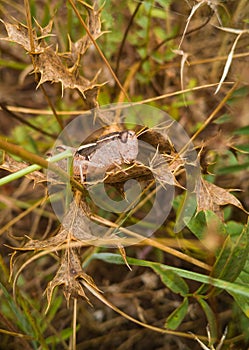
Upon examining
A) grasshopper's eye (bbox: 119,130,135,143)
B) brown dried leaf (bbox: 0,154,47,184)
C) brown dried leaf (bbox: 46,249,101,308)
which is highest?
grasshopper's eye (bbox: 119,130,135,143)

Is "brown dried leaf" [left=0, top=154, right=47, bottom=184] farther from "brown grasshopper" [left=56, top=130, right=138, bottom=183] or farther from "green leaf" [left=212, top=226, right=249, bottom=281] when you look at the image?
"green leaf" [left=212, top=226, right=249, bottom=281]

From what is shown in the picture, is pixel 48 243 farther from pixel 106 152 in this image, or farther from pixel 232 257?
pixel 232 257

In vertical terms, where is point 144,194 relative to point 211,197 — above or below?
below

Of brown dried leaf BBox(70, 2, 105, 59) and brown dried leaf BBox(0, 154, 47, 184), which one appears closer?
brown dried leaf BBox(0, 154, 47, 184)

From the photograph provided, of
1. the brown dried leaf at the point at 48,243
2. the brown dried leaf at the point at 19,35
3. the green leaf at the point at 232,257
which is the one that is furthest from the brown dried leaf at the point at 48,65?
the green leaf at the point at 232,257

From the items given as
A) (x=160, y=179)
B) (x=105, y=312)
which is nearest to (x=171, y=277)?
(x=160, y=179)

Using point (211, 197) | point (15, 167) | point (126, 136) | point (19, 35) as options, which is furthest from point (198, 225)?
point (19, 35)

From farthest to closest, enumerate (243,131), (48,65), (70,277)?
(243,131) → (48,65) → (70,277)

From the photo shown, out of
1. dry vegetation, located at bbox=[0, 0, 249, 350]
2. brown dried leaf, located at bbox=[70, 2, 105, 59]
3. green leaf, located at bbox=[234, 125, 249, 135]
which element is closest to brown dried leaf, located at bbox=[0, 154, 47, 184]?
dry vegetation, located at bbox=[0, 0, 249, 350]
